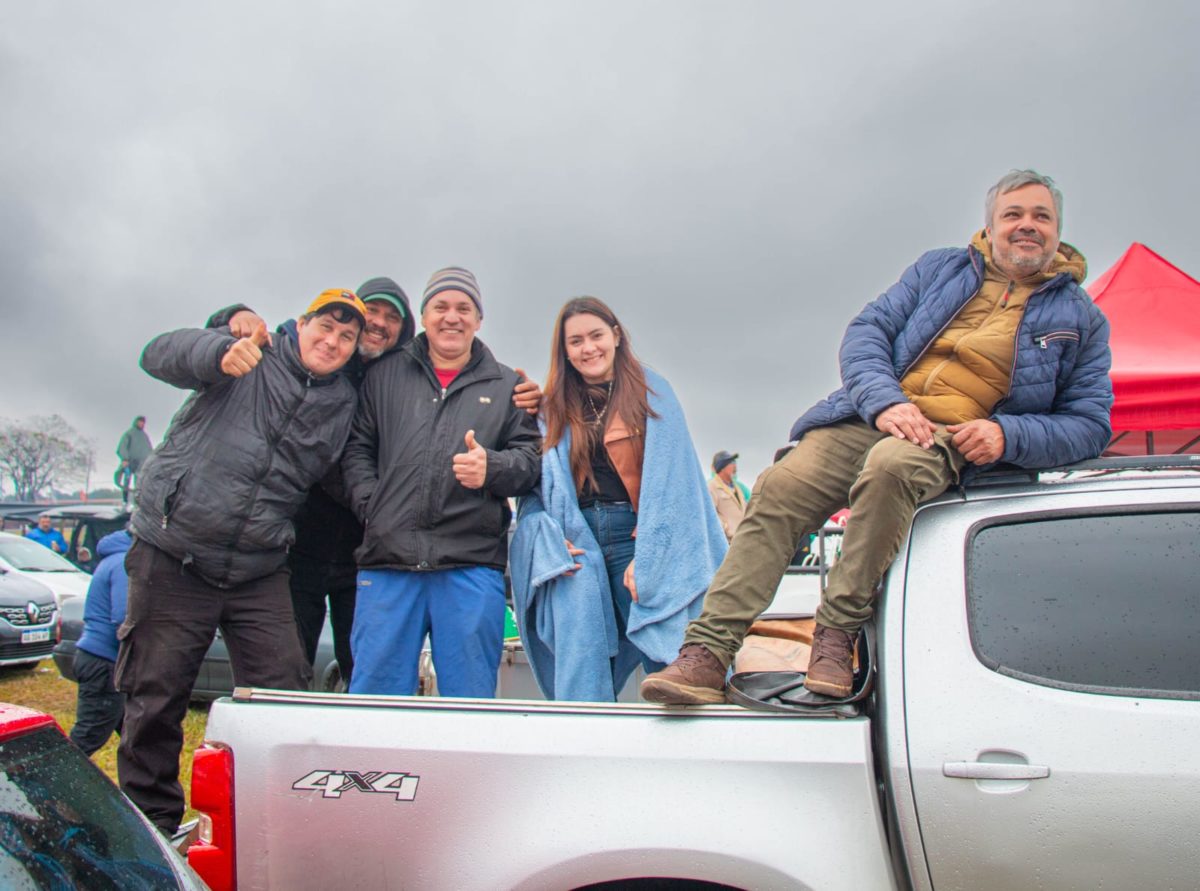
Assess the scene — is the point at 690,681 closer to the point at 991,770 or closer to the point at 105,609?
the point at 991,770

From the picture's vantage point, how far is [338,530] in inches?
140

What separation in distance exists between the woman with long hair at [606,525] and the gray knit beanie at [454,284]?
36 centimetres

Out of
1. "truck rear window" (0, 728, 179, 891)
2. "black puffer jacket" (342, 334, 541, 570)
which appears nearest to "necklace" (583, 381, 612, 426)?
"black puffer jacket" (342, 334, 541, 570)

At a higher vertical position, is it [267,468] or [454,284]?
[454,284]

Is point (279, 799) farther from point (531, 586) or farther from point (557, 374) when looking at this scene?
point (557, 374)

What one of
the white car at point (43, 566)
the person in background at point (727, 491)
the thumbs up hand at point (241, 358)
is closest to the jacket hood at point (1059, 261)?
the thumbs up hand at point (241, 358)

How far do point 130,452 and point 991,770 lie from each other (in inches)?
635

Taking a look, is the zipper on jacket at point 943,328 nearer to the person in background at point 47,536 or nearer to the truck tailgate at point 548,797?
the truck tailgate at point 548,797

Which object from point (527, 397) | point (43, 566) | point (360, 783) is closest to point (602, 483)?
point (527, 397)

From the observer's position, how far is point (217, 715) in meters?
1.96

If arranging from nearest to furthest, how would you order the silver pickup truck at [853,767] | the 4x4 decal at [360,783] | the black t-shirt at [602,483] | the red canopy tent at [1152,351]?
the silver pickup truck at [853,767] < the 4x4 decal at [360,783] < the black t-shirt at [602,483] < the red canopy tent at [1152,351]

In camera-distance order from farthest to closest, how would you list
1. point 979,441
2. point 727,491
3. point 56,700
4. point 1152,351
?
point 727,491 < point 56,700 < point 1152,351 < point 979,441

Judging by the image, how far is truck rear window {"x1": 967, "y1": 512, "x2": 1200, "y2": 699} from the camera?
1834 mm

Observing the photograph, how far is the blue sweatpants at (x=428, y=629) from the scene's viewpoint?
9.55 feet
